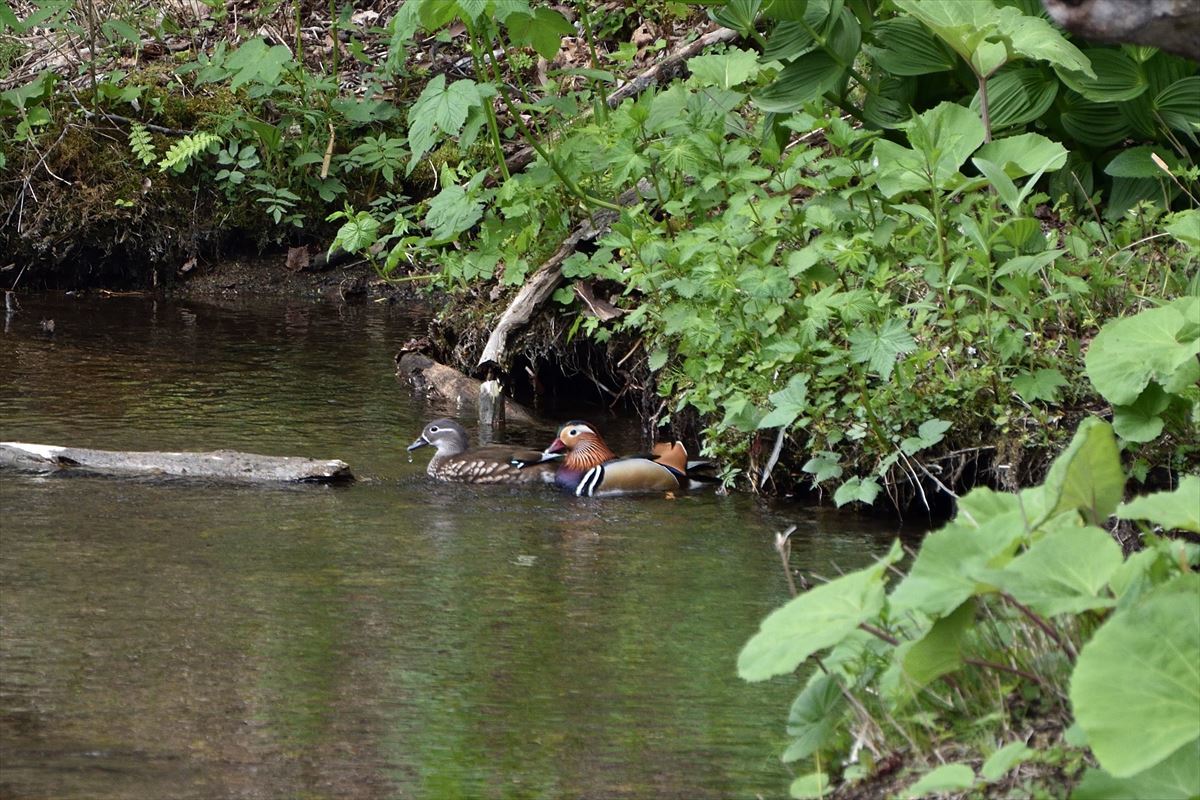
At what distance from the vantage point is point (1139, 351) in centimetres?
406

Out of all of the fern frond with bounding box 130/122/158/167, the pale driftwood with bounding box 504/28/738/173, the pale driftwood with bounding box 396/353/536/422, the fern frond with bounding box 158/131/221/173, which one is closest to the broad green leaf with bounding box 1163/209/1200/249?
the pale driftwood with bounding box 396/353/536/422

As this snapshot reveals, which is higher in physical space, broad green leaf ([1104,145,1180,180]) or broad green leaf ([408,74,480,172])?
broad green leaf ([408,74,480,172])

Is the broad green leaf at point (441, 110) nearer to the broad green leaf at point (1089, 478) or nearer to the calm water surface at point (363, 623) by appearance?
the calm water surface at point (363, 623)

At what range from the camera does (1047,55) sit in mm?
5500

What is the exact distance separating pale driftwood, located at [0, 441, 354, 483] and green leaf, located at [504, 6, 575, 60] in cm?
200

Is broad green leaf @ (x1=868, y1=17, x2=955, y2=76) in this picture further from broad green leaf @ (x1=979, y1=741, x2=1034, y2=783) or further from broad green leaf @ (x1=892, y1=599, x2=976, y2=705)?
broad green leaf @ (x1=979, y1=741, x2=1034, y2=783)

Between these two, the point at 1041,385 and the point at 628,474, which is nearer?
the point at 1041,385

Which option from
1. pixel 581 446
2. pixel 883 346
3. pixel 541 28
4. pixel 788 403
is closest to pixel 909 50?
pixel 541 28

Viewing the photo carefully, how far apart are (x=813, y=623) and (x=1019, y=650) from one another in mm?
461

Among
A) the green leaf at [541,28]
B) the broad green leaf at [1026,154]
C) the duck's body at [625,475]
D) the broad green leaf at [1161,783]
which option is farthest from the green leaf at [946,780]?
the green leaf at [541,28]

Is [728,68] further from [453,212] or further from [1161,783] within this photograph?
[1161,783]

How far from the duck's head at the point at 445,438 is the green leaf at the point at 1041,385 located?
2.62 m

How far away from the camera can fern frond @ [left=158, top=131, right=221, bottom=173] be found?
10.3 meters

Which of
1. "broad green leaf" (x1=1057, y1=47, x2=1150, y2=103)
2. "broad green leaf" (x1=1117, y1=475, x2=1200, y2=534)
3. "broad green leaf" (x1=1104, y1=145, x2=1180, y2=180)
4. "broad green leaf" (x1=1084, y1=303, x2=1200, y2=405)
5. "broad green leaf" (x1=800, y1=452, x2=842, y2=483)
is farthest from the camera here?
"broad green leaf" (x1=1104, y1=145, x2=1180, y2=180)
